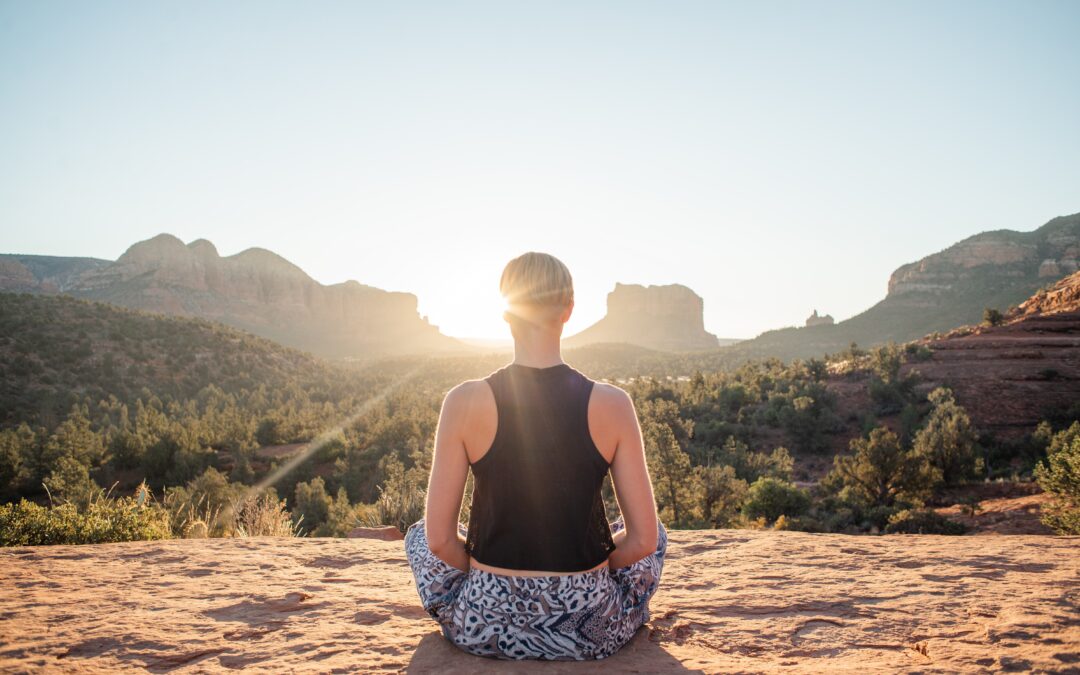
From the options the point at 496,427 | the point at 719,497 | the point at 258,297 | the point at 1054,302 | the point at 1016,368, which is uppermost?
the point at 258,297

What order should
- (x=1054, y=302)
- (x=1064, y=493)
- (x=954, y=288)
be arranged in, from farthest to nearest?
1. (x=954, y=288)
2. (x=1054, y=302)
3. (x=1064, y=493)

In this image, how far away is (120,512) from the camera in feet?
18.7

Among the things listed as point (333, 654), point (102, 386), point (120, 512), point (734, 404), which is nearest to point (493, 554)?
point (333, 654)

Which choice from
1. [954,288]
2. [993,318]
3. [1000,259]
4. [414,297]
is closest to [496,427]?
[993,318]

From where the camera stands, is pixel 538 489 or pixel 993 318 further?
pixel 993 318

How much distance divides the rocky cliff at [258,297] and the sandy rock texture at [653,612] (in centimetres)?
9768

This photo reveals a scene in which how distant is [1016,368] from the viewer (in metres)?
29.8

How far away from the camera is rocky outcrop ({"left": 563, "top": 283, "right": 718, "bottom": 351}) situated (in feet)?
437

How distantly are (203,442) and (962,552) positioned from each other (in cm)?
2957

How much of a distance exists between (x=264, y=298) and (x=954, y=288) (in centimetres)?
12005

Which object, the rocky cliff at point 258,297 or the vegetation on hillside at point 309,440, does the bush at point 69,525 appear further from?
the rocky cliff at point 258,297

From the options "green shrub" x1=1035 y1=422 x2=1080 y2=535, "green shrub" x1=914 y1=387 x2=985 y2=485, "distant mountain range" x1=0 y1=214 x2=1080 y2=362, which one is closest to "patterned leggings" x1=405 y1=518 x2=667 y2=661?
"green shrub" x1=1035 y1=422 x2=1080 y2=535

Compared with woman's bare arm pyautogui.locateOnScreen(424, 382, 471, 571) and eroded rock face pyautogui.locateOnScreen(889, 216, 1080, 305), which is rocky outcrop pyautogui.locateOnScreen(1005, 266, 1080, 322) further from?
woman's bare arm pyautogui.locateOnScreen(424, 382, 471, 571)

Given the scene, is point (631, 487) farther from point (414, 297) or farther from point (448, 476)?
point (414, 297)
